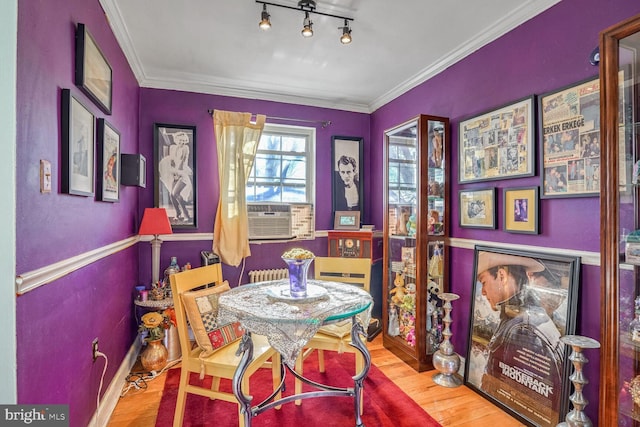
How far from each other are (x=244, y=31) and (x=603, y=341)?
2.86m

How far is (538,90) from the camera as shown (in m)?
2.13

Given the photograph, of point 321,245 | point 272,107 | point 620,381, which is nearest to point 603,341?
point 620,381

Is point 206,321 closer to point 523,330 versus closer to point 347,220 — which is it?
point 523,330

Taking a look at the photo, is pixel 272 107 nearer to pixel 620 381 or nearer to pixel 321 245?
pixel 321 245

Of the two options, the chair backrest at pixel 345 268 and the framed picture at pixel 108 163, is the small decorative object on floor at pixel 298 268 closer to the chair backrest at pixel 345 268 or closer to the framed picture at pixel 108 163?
the chair backrest at pixel 345 268

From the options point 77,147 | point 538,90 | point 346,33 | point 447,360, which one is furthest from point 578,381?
point 77,147

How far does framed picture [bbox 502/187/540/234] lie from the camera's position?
2133 millimetres

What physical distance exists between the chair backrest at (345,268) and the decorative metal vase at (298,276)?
25.1 inches

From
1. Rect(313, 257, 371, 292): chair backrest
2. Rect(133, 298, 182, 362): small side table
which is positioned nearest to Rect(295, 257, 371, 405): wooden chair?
Rect(313, 257, 371, 292): chair backrest

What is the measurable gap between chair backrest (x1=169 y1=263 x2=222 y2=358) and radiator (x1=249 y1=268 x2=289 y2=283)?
126cm

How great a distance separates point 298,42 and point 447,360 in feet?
9.14

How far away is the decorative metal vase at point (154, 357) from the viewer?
105 inches

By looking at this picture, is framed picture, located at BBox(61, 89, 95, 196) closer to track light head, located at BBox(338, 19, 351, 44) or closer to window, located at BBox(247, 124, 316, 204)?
track light head, located at BBox(338, 19, 351, 44)

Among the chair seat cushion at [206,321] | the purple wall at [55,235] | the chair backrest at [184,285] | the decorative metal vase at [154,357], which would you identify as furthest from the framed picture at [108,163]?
the decorative metal vase at [154,357]
